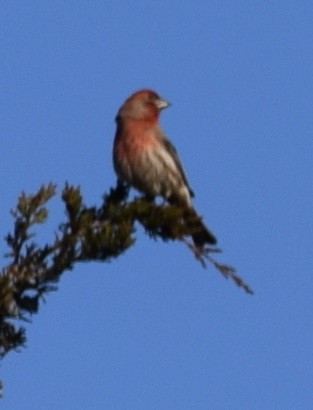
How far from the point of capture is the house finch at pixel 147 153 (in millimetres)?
9117

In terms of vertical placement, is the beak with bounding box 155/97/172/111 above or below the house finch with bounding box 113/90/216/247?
above

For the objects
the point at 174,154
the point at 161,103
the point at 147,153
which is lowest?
the point at 147,153

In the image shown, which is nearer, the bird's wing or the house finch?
the house finch

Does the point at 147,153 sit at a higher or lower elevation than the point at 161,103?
lower

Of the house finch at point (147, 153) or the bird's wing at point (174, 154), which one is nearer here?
the house finch at point (147, 153)

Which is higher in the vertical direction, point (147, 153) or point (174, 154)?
point (174, 154)

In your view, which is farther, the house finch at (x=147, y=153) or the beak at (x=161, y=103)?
the beak at (x=161, y=103)

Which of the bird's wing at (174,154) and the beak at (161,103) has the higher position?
the beak at (161,103)

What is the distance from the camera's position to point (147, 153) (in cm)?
939

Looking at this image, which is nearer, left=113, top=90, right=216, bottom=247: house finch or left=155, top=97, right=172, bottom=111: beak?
left=113, top=90, right=216, bottom=247: house finch

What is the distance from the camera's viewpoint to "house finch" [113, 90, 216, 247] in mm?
9117

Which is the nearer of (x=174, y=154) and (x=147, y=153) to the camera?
(x=147, y=153)

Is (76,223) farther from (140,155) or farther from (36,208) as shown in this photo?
(140,155)

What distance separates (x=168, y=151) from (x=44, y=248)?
542 centimetres
